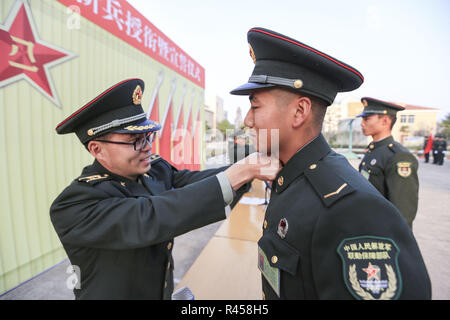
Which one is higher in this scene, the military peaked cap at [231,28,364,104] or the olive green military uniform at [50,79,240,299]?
the military peaked cap at [231,28,364,104]

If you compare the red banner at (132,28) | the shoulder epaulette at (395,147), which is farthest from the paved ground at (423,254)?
the red banner at (132,28)

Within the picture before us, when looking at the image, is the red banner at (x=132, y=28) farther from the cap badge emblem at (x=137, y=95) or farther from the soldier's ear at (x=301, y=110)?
the soldier's ear at (x=301, y=110)

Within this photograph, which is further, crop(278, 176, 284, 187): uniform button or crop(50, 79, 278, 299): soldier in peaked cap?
crop(278, 176, 284, 187): uniform button

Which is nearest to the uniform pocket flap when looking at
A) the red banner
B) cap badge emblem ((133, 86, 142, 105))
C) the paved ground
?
cap badge emblem ((133, 86, 142, 105))

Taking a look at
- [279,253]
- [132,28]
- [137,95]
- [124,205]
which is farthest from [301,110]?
Answer: [132,28]

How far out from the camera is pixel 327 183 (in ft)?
3.40

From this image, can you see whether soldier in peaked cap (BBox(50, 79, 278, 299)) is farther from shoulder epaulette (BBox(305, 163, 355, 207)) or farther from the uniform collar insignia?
shoulder epaulette (BBox(305, 163, 355, 207))

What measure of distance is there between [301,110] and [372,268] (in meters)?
0.76

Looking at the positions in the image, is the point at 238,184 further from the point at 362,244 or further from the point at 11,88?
the point at 11,88

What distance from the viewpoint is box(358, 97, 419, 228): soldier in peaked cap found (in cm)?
273

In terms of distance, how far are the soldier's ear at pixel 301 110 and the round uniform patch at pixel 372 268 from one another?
23.9 inches

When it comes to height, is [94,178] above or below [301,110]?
below

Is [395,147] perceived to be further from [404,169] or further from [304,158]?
[304,158]

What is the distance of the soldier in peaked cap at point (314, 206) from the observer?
79cm
